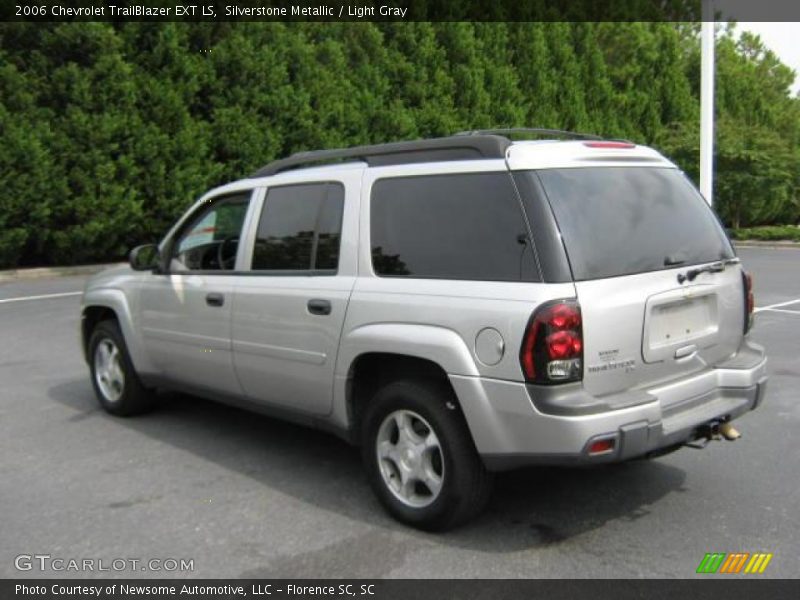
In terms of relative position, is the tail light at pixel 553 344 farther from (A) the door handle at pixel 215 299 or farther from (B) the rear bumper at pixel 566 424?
(A) the door handle at pixel 215 299

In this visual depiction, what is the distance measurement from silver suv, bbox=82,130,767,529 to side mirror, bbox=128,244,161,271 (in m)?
0.96

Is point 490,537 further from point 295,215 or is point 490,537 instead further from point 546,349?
point 295,215

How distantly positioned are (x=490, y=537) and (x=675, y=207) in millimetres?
1958

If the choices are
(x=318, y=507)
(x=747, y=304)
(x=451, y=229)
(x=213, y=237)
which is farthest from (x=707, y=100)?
(x=318, y=507)

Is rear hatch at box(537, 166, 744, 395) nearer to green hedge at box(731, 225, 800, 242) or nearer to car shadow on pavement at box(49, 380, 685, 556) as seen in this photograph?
car shadow on pavement at box(49, 380, 685, 556)

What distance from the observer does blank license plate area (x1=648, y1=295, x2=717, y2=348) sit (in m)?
3.78

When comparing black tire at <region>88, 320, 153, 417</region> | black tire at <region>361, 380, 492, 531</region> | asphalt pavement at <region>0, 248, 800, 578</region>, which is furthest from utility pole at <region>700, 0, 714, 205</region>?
black tire at <region>361, 380, 492, 531</region>

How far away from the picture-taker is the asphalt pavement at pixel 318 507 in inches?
144

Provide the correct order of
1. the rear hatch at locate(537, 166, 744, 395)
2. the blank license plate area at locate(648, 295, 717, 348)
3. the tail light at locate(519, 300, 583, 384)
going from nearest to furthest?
1. the tail light at locate(519, 300, 583, 384)
2. the rear hatch at locate(537, 166, 744, 395)
3. the blank license plate area at locate(648, 295, 717, 348)

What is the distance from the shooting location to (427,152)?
4.16 metres

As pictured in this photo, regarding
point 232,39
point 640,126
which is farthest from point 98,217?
point 640,126

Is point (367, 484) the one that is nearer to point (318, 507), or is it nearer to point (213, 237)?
point (318, 507)
